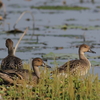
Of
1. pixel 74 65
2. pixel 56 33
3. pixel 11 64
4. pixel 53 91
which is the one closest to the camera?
pixel 53 91

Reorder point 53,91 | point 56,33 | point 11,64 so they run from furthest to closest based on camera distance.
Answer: point 56,33 → point 11,64 → point 53,91

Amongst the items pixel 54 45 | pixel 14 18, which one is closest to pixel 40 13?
pixel 14 18

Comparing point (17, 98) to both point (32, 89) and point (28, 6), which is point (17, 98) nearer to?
point (32, 89)

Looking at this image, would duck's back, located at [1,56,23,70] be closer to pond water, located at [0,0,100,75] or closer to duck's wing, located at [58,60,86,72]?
duck's wing, located at [58,60,86,72]

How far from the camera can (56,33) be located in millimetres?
16156

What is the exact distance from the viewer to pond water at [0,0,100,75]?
12.9 m

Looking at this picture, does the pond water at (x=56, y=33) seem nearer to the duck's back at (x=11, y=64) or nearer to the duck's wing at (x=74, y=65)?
the duck's wing at (x=74, y=65)

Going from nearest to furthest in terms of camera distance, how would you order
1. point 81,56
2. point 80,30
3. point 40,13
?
point 81,56 < point 80,30 < point 40,13

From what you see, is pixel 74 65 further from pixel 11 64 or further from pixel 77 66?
pixel 11 64

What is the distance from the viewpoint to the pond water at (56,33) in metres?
12.9

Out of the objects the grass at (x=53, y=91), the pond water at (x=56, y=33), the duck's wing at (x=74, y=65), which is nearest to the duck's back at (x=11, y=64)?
the duck's wing at (x=74, y=65)

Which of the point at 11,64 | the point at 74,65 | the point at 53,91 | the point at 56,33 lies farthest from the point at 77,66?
the point at 56,33

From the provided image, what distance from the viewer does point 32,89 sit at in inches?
278

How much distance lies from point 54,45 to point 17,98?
7357 mm
